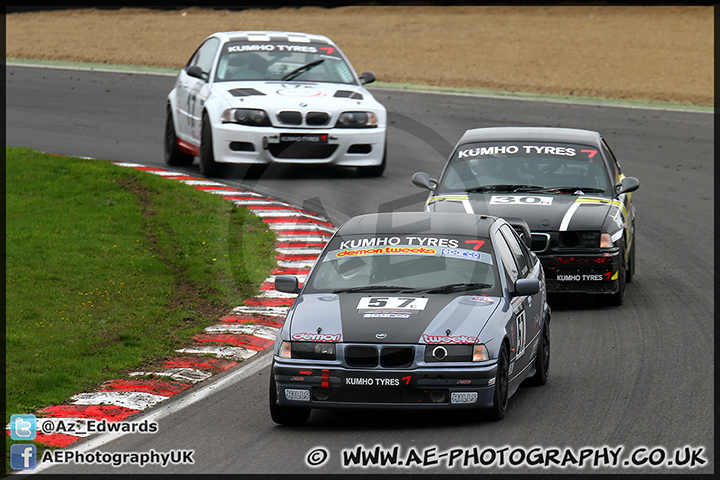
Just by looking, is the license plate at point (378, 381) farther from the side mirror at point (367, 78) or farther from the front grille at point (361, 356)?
the side mirror at point (367, 78)

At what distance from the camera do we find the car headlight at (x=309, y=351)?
7906 millimetres

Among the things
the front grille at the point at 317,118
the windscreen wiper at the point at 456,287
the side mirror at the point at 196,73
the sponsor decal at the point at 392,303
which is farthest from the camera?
the side mirror at the point at 196,73

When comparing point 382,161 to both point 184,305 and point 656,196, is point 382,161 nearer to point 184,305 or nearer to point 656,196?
point 656,196

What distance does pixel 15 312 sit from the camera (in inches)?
430

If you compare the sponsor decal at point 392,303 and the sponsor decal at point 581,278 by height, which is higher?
the sponsor decal at point 392,303

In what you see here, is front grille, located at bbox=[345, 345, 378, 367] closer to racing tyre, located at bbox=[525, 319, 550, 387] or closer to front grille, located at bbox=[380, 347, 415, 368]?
front grille, located at bbox=[380, 347, 415, 368]

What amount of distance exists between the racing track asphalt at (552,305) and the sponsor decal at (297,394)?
0.23m

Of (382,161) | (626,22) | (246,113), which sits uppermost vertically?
(246,113)

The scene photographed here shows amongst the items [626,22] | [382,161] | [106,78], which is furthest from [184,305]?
[626,22]

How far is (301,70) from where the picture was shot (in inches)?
715

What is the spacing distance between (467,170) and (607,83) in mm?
18712

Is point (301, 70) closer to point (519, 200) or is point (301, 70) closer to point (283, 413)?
point (519, 200)

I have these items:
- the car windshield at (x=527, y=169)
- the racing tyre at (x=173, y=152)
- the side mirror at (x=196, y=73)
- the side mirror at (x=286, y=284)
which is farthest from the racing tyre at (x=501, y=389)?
the racing tyre at (x=173, y=152)

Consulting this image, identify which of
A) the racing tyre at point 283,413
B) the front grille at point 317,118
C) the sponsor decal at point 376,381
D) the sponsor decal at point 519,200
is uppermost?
the sponsor decal at point 376,381
